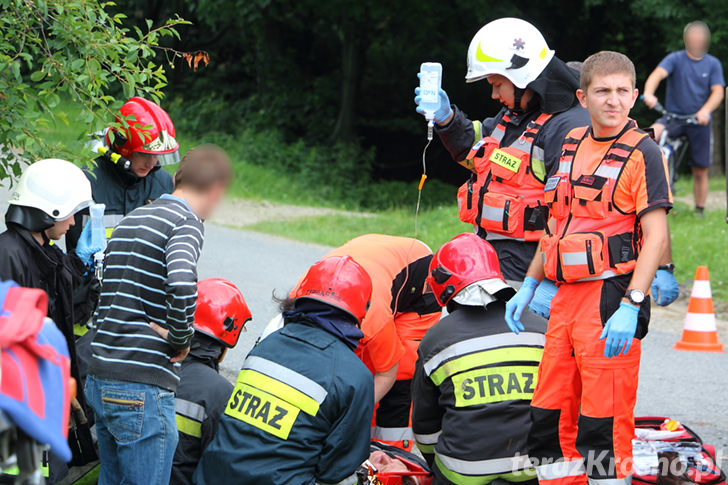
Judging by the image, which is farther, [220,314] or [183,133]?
[183,133]

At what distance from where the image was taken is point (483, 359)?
3531 mm

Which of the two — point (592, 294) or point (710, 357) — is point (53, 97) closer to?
point (592, 294)

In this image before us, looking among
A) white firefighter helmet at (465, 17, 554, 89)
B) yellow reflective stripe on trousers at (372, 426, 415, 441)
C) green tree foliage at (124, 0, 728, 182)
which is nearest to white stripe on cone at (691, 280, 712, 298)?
white firefighter helmet at (465, 17, 554, 89)

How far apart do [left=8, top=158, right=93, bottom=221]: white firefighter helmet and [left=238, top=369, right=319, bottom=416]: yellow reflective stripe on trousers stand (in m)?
1.06

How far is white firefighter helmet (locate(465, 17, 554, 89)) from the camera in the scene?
14.7ft

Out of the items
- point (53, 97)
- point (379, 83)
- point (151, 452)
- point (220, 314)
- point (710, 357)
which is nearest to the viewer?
point (151, 452)

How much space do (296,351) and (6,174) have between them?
1.95m

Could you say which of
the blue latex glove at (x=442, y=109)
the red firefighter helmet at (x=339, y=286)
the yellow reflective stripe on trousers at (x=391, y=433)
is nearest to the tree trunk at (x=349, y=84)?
the blue latex glove at (x=442, y=109)

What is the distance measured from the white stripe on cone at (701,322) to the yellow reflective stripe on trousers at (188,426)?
4.68m

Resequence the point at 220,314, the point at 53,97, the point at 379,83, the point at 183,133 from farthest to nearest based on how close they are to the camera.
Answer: the point at 379,83, the point at 183,133, the point at 53,97, the point at 220,314

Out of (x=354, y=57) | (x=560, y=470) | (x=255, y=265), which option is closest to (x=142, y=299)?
(x=560, y=470)

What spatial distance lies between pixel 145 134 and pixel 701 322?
4.71 meters

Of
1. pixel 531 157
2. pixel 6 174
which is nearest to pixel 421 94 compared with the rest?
pixel 531 157

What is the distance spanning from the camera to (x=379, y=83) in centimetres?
2359
